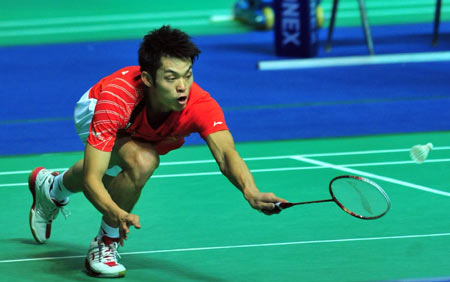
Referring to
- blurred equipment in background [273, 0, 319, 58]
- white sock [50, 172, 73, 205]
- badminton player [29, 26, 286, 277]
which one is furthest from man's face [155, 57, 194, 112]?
blurred equipment in background [273, 0, 319, 58]

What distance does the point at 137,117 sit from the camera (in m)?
3.85

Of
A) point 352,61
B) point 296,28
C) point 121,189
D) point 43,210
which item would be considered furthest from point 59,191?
point 296,28

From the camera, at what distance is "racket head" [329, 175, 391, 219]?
332 cm

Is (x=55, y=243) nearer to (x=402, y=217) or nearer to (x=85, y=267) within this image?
(x=85, y=267)

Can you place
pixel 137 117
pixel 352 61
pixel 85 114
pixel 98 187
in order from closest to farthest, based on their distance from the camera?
pixel 98 187 < pixel 137 117 < pixel 85 114 < pixel 352 61

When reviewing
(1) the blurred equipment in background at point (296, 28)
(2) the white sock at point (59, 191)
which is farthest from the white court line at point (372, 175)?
(1) the blurred equipment in background at point (296, 28)

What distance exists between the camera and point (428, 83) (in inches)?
353

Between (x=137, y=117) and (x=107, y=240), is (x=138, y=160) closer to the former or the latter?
(x=137, y=117)

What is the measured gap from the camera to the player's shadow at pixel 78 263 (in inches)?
156

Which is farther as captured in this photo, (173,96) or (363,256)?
(363,256)

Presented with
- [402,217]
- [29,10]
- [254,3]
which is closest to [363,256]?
[402,217]

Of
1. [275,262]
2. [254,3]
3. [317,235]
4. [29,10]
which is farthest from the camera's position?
[29,10]

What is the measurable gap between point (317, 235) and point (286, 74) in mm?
5411

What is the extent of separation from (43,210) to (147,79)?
1.15m
